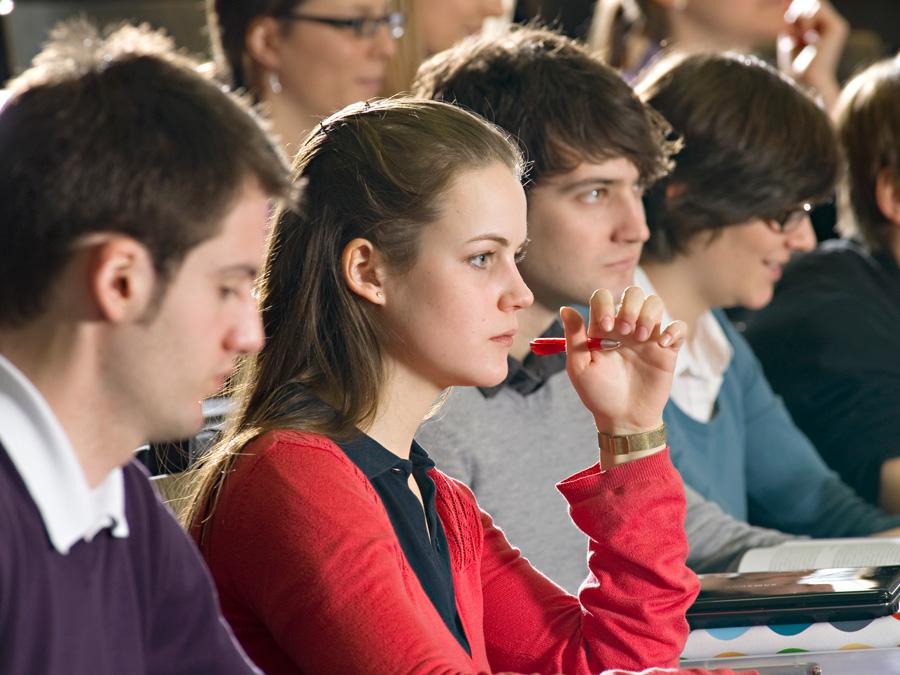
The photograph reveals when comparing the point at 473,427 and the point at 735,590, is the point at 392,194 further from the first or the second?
the point at 735,590

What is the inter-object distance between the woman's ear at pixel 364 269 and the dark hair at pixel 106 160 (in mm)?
315

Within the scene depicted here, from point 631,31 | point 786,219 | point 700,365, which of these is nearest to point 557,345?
point 700,365

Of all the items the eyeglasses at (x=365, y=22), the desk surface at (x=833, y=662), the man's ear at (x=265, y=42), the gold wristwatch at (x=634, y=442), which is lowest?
the desk surface at (x=833, y=662)

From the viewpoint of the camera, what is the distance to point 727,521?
1.37m

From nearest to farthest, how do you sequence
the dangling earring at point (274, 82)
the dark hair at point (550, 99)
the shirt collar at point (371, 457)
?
1. the shirt collar at point (371, 457)
2. the dark hair at point (550, 99)
3. the dangling earring at point (274, 82)

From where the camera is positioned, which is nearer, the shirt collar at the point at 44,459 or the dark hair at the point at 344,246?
the shirt collar at the point at 44,459

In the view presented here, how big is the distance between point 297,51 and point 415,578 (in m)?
1.35

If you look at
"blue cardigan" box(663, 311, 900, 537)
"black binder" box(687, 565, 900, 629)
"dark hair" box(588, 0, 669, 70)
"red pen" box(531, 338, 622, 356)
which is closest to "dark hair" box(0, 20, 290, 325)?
"red pen" box(531, 338, 622, 356)

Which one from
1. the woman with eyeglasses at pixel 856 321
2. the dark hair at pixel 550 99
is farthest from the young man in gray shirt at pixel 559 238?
the woman with eyeglasses at pixel 856 321

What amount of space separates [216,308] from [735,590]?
2.10 feet

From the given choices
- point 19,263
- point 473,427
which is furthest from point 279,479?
point 473,427

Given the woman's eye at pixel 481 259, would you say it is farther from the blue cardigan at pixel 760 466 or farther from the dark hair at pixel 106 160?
the blue cardigan at pixel 760 466

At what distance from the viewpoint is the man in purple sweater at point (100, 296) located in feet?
1.90

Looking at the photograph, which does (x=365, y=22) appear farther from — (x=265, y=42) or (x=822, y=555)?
(x=822, y=555)
